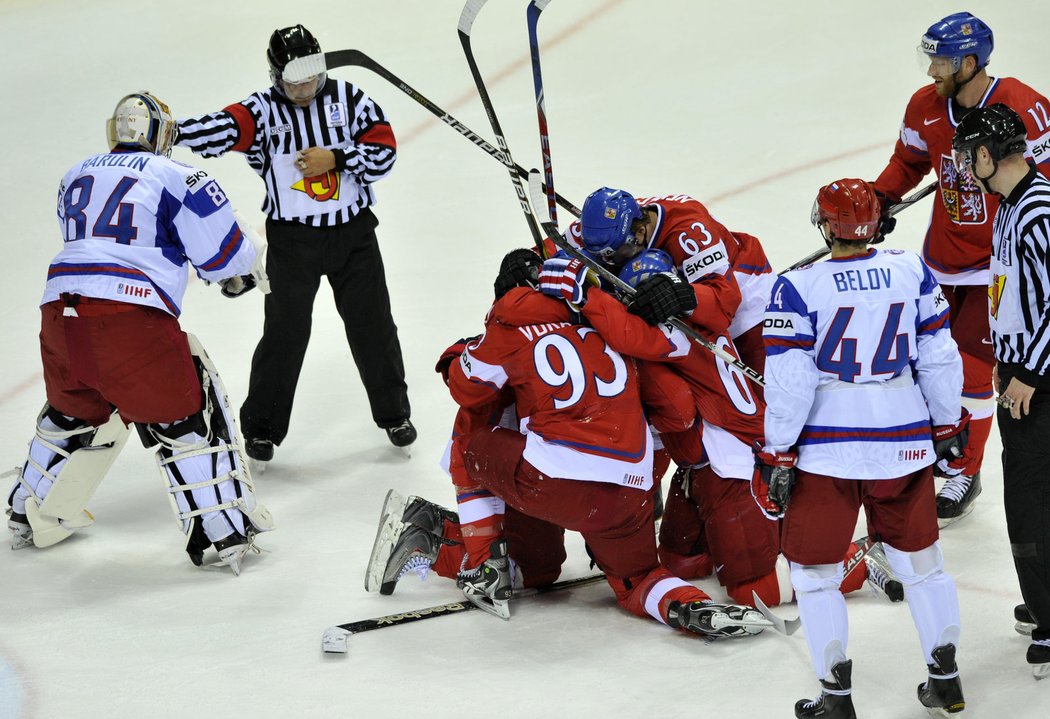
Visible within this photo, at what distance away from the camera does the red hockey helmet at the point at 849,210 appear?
3.11m

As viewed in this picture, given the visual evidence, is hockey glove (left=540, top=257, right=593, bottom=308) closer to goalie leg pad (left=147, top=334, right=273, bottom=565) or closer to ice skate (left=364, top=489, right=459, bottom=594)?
ice skate (left=364, top=489, right=459, bottom=594)

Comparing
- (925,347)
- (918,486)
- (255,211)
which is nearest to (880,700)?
(918,486)

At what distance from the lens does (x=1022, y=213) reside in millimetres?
3229

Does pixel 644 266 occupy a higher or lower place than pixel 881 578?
higher

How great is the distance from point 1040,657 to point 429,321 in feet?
11.3

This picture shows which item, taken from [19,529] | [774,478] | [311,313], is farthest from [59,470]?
[774,478]

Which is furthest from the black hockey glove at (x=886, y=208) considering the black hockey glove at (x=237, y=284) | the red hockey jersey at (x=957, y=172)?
the black hockey glove at (x=237, y=284)

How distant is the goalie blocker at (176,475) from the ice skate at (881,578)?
1.91m

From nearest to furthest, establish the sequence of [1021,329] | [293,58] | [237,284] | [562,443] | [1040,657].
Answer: [1021,329]
[1040,657]
[562,443]
[237,284]
[293,58]

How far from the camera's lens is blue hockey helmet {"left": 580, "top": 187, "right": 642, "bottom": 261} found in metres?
3.90

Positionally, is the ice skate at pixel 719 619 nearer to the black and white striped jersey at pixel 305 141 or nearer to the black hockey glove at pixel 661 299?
the black hockey glove at pixel 661 299

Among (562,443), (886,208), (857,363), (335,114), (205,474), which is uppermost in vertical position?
(335,114)

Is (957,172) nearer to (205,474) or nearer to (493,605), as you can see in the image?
(493,605)

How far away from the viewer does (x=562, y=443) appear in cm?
371
